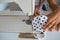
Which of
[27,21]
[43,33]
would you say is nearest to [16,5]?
[27,21]

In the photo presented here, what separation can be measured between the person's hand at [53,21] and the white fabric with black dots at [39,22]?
0.02 metres

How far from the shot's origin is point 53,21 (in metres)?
0.76

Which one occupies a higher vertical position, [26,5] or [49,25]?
[26,5]

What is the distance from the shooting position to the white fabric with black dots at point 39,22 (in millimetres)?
743

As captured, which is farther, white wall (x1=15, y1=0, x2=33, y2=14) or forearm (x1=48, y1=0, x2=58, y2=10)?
forearm (x1=48, y1=0, x2=58, y2=10)

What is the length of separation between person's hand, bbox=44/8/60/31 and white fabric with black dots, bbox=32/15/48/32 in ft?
0.07

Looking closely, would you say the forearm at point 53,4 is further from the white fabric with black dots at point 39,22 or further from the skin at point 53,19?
the white fabric with black dots at point 39,22

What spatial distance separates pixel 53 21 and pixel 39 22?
0.08 m

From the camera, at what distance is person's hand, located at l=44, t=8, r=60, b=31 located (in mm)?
749

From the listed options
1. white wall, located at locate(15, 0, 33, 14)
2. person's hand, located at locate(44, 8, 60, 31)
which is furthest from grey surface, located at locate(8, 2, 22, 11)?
person's hand, located at locate(44, 8, 60, 31)

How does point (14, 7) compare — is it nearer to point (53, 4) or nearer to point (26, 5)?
point (26, 5)

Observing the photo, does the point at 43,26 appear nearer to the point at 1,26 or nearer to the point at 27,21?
the point at 27,21

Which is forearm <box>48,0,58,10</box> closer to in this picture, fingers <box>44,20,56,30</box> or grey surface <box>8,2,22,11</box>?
fingers <box>44,20,56,30</box>

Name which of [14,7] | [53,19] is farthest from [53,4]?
[14,7]
